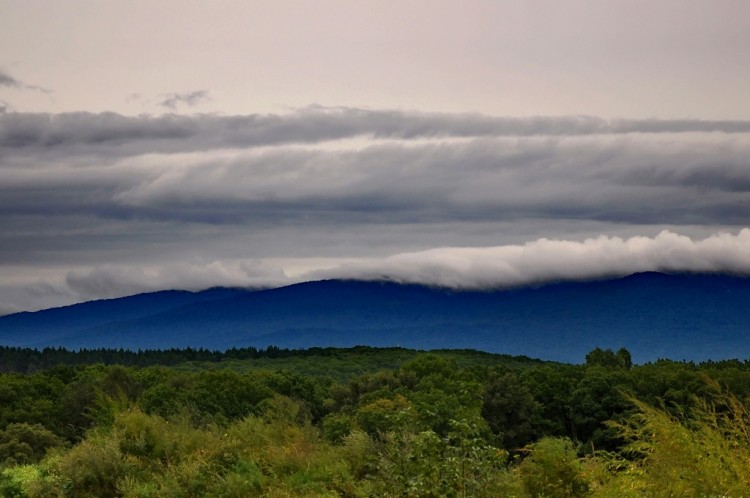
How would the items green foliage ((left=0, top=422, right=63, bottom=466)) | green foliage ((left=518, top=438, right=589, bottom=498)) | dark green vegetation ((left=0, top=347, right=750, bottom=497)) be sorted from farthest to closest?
green foliage ((left=0, top=422, right=63, bottom=466)) < green foliage ((left=518, top=438, right=589, bottom=498)) < dark green vegetation ((left=0, top=347, right=750, bottom=497))

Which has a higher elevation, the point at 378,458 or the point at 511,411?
the point at 378,458

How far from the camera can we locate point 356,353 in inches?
7062

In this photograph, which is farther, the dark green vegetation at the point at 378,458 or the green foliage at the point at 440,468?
the green foliage at the point at 440,468

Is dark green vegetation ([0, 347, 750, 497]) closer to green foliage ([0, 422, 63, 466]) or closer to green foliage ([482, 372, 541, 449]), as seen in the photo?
green foliage ([0, 422, 63, 466])

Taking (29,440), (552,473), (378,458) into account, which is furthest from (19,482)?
(29,440)

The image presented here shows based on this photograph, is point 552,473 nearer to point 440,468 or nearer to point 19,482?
point 440,468

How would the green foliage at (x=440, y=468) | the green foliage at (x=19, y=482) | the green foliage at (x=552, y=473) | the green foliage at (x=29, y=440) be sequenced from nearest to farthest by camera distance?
the green foliage at (x=440, y=468)
the green foliage at (x=552, y=473)
the green foliage at (x=19, y=482)
the green foliage at (x=29, y=440)

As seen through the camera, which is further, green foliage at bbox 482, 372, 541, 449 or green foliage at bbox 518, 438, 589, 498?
green foliage at bbox 482, 372, 541, 449

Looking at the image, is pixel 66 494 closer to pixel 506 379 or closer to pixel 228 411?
pixel 228 411

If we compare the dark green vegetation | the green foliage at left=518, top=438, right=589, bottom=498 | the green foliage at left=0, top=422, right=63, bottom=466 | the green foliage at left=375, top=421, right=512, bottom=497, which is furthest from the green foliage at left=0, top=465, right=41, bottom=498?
the green foliage at left=0, top=422, right=63, bottom=466

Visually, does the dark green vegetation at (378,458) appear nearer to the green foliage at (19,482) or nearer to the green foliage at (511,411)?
the green foliage at (19,482)

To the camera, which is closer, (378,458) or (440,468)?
(440,468)

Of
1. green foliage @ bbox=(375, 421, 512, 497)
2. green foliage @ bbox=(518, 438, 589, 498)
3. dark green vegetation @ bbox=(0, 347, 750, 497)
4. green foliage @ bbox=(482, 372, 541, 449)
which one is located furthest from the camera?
green foliage @ bbox=(482, 372, 541, 449)

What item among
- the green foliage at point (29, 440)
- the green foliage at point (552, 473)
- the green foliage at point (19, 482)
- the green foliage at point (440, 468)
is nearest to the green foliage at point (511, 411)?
the green foliage at point (29, 440)
